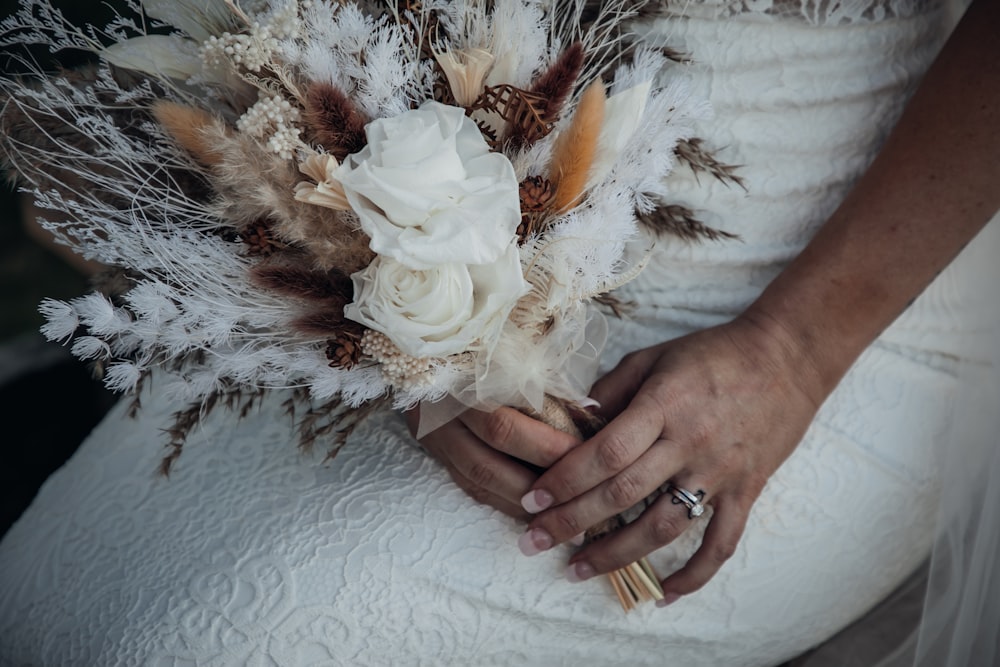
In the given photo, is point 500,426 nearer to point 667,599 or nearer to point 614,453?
point 614,453

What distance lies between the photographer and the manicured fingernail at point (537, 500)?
3.20 feet

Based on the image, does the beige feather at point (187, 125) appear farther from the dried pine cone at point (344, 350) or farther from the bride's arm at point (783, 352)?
the bride's arm at point (783, 352)

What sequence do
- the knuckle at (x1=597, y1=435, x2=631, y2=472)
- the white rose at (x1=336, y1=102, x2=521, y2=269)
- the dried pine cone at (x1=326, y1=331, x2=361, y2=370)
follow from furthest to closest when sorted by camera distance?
the knuckle at (x1=597, y1=435, x2=631, y2=472) < the dried pine cone at (x1=326, y1=331, x2=361, y2=370) < the white rose at (x1=336, y1=102, x2=521, y2=269)

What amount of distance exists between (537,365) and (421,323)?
19 cm

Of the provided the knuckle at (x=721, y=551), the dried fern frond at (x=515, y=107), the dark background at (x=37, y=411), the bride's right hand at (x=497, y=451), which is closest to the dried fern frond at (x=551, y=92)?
the dried fern frond at (x=515, y=107)

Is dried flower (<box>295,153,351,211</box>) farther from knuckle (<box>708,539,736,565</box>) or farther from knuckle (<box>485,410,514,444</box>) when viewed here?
knuckle (<box>708,539,736,565</box>)

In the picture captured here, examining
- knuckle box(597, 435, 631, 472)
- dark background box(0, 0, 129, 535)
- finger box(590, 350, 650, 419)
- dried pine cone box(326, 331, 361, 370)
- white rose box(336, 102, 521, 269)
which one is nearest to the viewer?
white rose box(336, 102, 521, 269)

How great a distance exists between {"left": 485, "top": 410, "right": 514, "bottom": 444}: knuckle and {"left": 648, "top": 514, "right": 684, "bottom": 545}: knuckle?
208mm

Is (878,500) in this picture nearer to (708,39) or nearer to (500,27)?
(708,39)

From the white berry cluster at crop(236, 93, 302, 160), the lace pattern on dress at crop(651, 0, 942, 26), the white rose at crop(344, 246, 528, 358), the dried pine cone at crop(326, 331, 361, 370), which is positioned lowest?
the dried pine cone at crop(326, 331, 361, 370)

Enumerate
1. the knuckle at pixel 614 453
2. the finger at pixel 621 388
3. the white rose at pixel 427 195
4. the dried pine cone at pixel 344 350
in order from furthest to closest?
1. the finger at pixel 621 388
2. the knuckle at pixel 614 453
3. the dried pine cone at pixel 344 350
4. the white rose at pixel 427 195

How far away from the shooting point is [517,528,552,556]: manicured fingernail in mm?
981

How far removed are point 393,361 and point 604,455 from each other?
0.94ft

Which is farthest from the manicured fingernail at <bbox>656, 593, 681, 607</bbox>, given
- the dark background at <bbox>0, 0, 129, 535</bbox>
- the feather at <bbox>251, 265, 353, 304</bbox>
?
the dark background at <bbox>0, 0, 129, 535</bbox>
